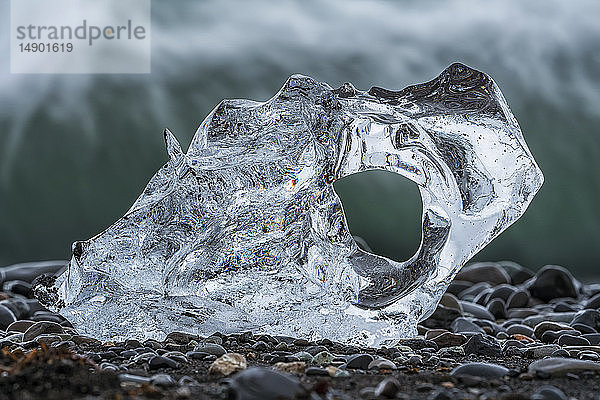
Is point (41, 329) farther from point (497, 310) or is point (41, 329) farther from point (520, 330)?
point (497, 310)

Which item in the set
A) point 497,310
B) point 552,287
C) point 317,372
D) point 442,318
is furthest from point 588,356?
point 552,287

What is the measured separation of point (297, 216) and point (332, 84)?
10.1 metres

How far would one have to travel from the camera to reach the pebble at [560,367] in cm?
236

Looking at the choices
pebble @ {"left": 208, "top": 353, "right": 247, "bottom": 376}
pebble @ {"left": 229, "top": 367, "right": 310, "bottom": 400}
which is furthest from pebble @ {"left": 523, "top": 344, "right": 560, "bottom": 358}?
pebble @ {"left": 229, "top": 367, "right": 310, "bottom": 400}

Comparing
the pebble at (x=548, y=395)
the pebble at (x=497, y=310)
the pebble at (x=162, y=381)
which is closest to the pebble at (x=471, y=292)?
the pebble at (x=497, y=310)

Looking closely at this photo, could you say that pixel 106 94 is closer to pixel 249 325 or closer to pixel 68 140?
pixel 68 140

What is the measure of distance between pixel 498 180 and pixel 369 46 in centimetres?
1037

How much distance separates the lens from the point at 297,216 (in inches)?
121

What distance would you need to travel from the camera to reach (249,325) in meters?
3.15

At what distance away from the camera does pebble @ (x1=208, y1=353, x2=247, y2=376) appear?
2.30 meters

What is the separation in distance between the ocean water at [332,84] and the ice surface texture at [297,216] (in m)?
9.19

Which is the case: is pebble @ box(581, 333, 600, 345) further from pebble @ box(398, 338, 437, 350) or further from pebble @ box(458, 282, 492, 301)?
pebble @ box(458, 282, 492, 301)

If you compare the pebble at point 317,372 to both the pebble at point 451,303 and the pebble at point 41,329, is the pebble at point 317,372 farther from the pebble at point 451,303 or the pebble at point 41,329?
the pebble at point 451,303

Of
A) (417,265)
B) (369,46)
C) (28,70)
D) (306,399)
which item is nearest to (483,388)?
(306,399)
